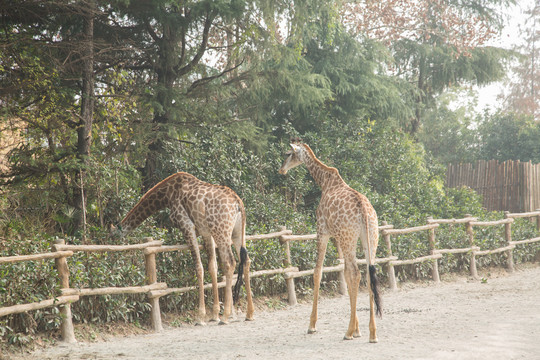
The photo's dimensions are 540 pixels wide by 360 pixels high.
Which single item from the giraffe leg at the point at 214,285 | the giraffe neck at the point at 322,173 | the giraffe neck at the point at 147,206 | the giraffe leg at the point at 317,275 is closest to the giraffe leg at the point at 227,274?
the giraffe leg at the point at 214,285

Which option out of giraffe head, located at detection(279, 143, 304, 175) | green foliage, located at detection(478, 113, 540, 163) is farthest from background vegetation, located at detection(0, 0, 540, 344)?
green foliage, located at detection(478, 113, 540, 163)

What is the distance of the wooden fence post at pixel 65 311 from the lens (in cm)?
657

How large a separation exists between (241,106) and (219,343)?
7055mm

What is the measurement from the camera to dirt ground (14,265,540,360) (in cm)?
599

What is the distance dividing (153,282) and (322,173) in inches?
108

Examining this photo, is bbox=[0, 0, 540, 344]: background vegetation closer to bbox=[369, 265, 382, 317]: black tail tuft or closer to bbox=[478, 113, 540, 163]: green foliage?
bbox=[369, 265, 382, 317]: black tail tuft

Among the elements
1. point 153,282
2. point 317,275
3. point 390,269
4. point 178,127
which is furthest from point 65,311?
point 390,269

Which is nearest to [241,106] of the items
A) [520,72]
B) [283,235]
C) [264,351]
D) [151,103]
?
[151,103]

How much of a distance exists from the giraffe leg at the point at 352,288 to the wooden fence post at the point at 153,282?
2525 mm

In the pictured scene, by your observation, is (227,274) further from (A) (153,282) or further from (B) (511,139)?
(B) (511,139)

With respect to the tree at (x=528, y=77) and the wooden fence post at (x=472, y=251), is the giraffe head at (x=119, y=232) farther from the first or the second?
the tree at (x=528, y=77)

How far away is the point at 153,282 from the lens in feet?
25.1

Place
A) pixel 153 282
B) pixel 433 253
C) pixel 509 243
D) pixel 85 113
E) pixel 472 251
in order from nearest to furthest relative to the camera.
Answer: pixel 153 282 < pixel 85 113 < pixel 433 253 < pixel 472 251 < pixel 509 243

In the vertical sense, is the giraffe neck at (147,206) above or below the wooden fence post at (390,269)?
above
